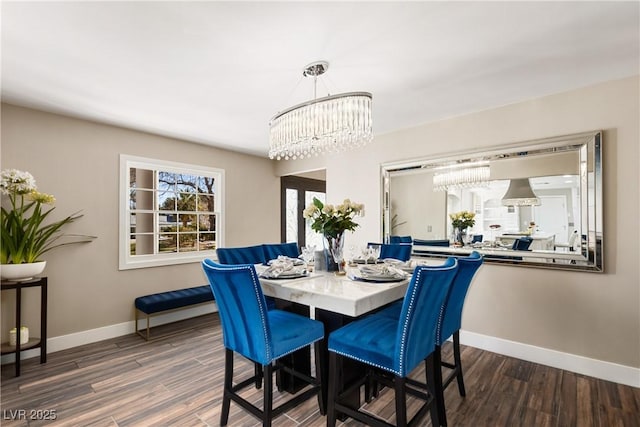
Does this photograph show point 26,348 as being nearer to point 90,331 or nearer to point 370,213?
point 90,331

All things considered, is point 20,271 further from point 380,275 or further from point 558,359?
point 558,359

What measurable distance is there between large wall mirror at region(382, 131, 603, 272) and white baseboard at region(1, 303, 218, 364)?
2.97 meters

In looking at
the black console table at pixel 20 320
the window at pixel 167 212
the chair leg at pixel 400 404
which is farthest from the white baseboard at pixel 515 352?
the chair leg at pixel 400 404

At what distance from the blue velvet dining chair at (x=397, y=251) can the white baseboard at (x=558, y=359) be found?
1145 millimetres

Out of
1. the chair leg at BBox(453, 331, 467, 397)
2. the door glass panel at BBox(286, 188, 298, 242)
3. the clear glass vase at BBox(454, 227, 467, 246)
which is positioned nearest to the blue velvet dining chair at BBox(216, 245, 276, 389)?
the chair leg at BBox(453, 331, 467, 397)

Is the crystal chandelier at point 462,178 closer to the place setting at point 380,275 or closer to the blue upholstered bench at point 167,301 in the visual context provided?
the place setting at point 380,275

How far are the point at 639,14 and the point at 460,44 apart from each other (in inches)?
37.0

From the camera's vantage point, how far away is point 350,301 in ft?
4.96

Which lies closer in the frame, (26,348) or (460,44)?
(460,44)

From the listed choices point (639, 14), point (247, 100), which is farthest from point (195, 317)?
point (639, 14)

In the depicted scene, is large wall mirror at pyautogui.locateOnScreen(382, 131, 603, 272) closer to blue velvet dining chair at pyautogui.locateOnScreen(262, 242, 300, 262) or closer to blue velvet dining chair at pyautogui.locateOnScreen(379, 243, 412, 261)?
blue velvet dining chair at pyautogui.locateOnScreen(379, 243, 412, 261)

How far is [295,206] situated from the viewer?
19.7ft

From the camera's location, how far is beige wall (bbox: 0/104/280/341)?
10.0 ft

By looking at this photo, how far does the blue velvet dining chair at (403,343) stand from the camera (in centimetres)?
154
